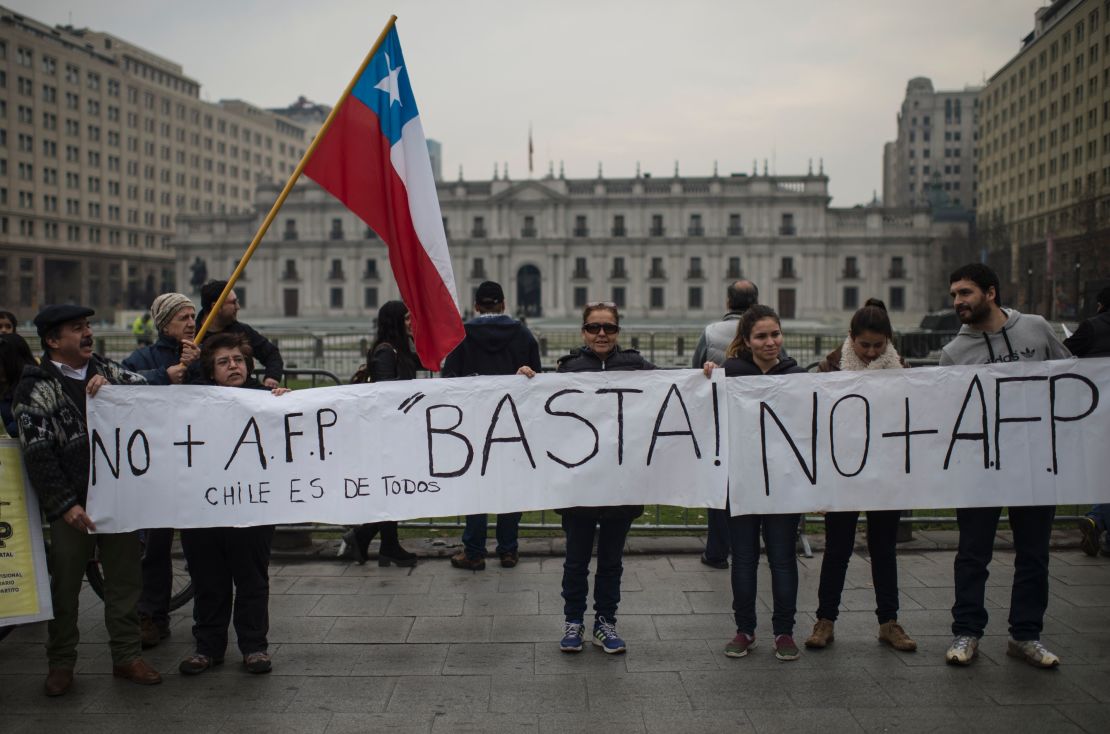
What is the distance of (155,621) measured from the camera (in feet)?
16.7

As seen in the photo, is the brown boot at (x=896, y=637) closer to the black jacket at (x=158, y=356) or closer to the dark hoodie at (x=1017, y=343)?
the dark hoodie at (x=1017, y=343)

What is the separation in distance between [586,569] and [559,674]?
0.59 m

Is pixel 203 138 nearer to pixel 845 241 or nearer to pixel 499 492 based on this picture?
pixel 845 241

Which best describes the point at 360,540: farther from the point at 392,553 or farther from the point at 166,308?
the point at 166,308

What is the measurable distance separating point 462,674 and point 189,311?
2.64 metres

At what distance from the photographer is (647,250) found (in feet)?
252

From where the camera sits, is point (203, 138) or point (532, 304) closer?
point (532, 304)

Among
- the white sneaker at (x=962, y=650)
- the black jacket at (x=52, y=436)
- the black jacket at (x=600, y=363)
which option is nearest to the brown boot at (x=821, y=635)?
the white sneaker at (x=962, y=650)

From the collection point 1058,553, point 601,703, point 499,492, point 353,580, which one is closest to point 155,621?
point 353,580

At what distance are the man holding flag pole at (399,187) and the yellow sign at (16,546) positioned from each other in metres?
1.56

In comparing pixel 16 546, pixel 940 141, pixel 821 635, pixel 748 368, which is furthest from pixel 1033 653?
pixel 940 141

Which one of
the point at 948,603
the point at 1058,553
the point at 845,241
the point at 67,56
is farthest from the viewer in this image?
the point at 67,56

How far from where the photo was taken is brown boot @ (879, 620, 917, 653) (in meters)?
4.68

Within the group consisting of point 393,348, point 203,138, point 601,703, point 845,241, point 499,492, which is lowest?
point 601,703
